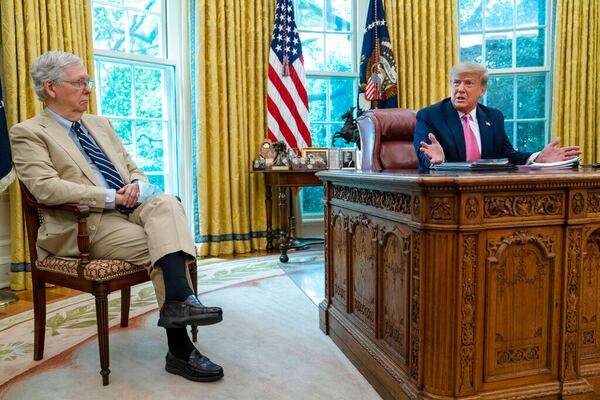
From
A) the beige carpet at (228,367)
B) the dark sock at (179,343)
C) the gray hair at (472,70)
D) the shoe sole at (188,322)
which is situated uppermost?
the gray hair at (472,70)

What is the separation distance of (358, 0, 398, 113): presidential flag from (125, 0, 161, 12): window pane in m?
1.95

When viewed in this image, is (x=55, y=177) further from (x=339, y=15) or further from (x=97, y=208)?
(x=339, y=15)

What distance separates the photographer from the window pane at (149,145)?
4.41 meters

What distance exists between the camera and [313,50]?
5.10 meters

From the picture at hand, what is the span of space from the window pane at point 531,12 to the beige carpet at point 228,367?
4.17 meters

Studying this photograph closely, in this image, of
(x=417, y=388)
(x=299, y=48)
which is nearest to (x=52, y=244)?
(x=417, y=388)

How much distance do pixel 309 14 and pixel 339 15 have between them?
1.06 feet

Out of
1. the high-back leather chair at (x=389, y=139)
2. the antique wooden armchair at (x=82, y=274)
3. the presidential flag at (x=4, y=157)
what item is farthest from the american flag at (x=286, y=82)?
the antique wooden armchair at (x=82, y=274)

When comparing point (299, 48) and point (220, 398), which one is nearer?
point (220, 398)

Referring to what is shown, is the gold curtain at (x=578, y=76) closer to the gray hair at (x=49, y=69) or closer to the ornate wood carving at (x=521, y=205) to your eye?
the ornate wood carving at (x=521, y=205)

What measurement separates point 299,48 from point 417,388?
376cm

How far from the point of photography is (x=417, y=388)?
1548mm

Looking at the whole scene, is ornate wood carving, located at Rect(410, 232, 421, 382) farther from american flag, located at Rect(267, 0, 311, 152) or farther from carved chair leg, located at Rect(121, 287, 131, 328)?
american flag, located at Rect(267, 0, 311, 152)

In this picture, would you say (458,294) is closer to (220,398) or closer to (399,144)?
(220,398)
